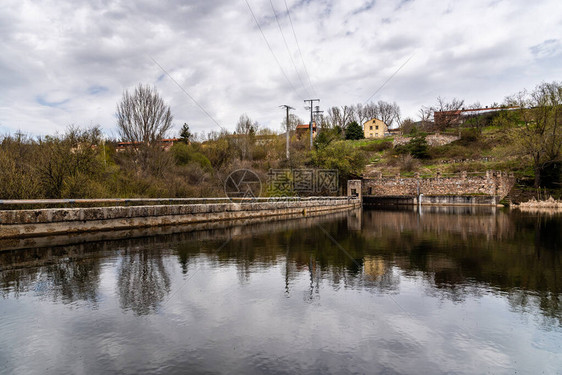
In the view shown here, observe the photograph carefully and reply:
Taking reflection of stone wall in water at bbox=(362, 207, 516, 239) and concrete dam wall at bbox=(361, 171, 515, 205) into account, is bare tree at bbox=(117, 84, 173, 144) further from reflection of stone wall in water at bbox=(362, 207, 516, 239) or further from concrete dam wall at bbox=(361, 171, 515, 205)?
concrete dam wall at bbox=(361, 171, 515, 205)

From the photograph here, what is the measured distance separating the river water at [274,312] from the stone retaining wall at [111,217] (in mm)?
1501

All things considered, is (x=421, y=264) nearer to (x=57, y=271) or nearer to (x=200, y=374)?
(x=200, y=374)

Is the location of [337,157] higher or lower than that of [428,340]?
higher

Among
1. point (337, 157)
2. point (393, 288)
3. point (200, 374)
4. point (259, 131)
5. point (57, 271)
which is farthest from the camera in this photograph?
point (259, 131)

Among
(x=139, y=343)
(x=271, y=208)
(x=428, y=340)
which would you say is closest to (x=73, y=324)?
(x=139, y=343)

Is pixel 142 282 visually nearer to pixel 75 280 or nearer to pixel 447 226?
pixel 75 280

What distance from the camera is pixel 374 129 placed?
98.4m

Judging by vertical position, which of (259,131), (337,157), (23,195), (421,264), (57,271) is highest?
(259,131)

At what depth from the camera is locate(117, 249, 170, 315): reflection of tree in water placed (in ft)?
18.8

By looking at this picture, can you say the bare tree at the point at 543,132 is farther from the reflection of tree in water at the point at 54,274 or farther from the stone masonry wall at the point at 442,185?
the reflection of tree in water at the point at 54,274

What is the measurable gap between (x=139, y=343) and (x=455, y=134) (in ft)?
278

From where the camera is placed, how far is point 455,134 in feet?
253

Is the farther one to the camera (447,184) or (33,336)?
(447,184)

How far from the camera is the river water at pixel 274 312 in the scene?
3.97 m
